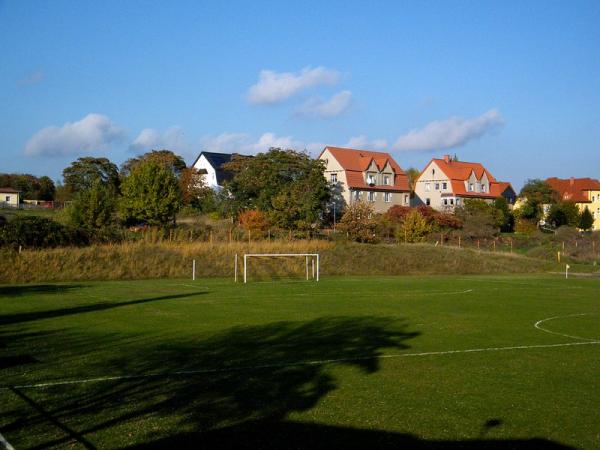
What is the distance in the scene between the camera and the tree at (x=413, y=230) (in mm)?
63406

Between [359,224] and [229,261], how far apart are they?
18152 millimetres

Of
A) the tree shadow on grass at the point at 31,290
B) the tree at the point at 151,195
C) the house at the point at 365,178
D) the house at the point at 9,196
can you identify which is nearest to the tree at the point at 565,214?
the house at the point at 365,178

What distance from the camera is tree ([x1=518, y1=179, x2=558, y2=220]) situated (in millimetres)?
93750

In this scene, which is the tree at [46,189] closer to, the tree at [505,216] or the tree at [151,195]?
the tree at [151,195]

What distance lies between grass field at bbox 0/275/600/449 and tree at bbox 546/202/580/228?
74.4 metres

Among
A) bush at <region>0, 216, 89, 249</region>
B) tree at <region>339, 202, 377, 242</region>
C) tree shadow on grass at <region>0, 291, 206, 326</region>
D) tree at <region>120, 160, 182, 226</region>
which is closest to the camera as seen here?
tree shadow on grass at <region>0, 291, 206, 326</region>

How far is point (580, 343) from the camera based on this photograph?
16375 millimetres

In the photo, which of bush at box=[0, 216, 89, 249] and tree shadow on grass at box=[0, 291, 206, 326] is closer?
tree shadow on grass at box=[0, 291, 206, 326]

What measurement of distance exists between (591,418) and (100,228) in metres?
44.2

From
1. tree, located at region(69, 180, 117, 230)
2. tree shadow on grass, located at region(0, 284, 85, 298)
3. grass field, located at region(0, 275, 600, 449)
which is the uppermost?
tree, located at region(69, 180, 117, 230)

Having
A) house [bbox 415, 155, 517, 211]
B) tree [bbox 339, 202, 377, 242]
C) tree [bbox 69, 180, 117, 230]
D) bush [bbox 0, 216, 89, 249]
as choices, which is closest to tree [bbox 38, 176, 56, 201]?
house [bbox 415, 155, 517, 211]

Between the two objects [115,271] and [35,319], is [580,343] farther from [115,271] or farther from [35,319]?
[115,271]

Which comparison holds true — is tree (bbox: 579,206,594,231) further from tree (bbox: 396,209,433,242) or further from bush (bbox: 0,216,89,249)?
bush (bbox: 0,216,89,249)

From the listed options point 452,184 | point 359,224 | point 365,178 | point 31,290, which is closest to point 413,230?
point 359,224
